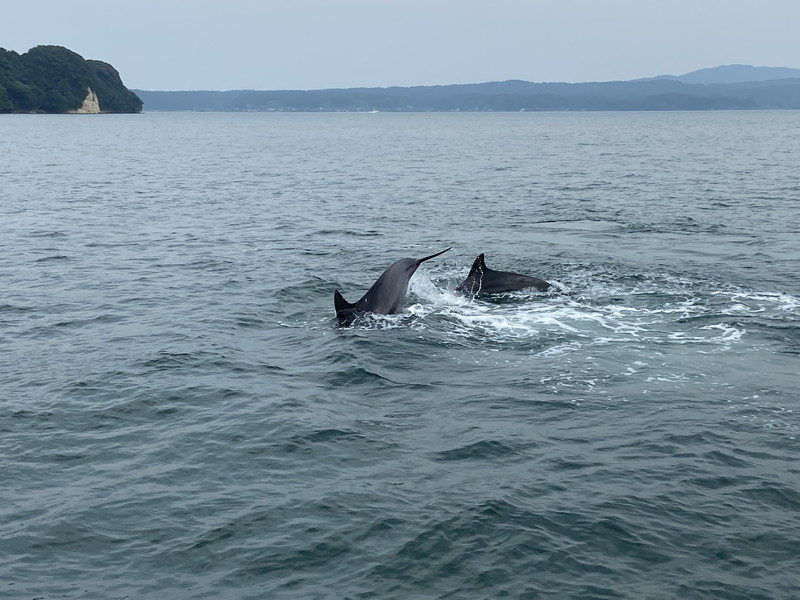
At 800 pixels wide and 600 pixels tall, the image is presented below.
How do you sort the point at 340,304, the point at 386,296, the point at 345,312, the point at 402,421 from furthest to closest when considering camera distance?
1. the point at 386,296
2. the point at 345,312
3. the point at 340,304
4. the point at 402,421

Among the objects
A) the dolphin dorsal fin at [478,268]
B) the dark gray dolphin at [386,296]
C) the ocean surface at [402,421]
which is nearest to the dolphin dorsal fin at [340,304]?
the dark gray dolphin at [386,296]

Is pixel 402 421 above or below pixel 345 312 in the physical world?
below

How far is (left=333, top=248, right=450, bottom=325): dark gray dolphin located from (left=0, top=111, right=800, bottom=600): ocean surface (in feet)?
1.40

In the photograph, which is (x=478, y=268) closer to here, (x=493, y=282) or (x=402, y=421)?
(x=493, y=282)

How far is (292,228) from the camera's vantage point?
3619cm

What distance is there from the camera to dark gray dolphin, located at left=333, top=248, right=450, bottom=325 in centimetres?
1970

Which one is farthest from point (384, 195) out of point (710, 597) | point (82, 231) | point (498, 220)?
Answer: point (710, 597)

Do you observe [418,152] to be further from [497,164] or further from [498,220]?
[498,220]

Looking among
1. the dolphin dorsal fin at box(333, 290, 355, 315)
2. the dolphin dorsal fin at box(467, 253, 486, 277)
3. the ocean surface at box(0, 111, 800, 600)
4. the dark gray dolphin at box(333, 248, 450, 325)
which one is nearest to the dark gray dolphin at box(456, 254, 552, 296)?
the dolphin dorsal fin at box(467, 253, 486, 277)

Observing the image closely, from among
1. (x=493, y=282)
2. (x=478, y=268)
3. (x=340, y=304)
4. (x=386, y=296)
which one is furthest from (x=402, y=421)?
(x=493, y=282)

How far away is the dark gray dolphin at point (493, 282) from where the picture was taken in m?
22.0

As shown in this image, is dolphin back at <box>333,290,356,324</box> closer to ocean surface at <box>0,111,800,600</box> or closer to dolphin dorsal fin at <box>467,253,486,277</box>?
ocean surface at <box>0,111,800,600</box>

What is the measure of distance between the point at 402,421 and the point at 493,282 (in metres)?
8.95

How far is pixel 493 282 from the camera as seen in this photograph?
72.8 feet
